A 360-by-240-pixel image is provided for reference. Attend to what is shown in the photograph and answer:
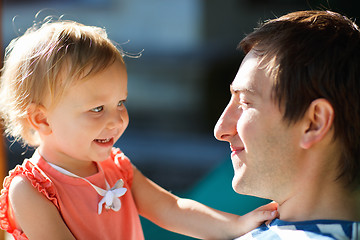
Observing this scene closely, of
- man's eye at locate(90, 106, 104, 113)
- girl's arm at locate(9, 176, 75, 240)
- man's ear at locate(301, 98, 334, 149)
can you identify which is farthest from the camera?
man's eye at locate(90, 106, 104, 113)

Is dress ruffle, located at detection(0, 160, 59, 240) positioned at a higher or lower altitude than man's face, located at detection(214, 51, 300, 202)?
lower

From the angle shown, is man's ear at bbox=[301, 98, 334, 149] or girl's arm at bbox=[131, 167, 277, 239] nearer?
man's ear at bbox=[301, 98, 334, 149]

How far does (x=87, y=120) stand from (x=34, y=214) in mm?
304

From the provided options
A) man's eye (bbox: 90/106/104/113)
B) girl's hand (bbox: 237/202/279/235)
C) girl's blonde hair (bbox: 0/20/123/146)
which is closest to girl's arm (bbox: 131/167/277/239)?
girl's hand (bbox: 237/202/279/235)

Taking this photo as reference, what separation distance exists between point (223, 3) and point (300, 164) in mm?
7059

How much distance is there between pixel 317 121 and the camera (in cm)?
125

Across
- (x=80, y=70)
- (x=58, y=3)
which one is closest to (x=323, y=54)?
(x=80, y=70)

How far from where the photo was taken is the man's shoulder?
123cm

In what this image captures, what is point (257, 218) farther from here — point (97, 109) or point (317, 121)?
point (97, 109)

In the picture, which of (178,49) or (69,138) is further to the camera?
(178,49)

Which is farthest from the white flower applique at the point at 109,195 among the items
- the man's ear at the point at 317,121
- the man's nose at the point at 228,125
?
the man's ear at the point at 317,121

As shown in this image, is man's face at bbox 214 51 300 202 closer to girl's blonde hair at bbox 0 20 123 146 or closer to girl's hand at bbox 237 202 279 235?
girl's hand at bbox 237 202 279 235

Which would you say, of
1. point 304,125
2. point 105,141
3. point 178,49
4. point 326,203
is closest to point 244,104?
point 304,125

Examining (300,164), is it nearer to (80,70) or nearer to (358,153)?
(358,153)
